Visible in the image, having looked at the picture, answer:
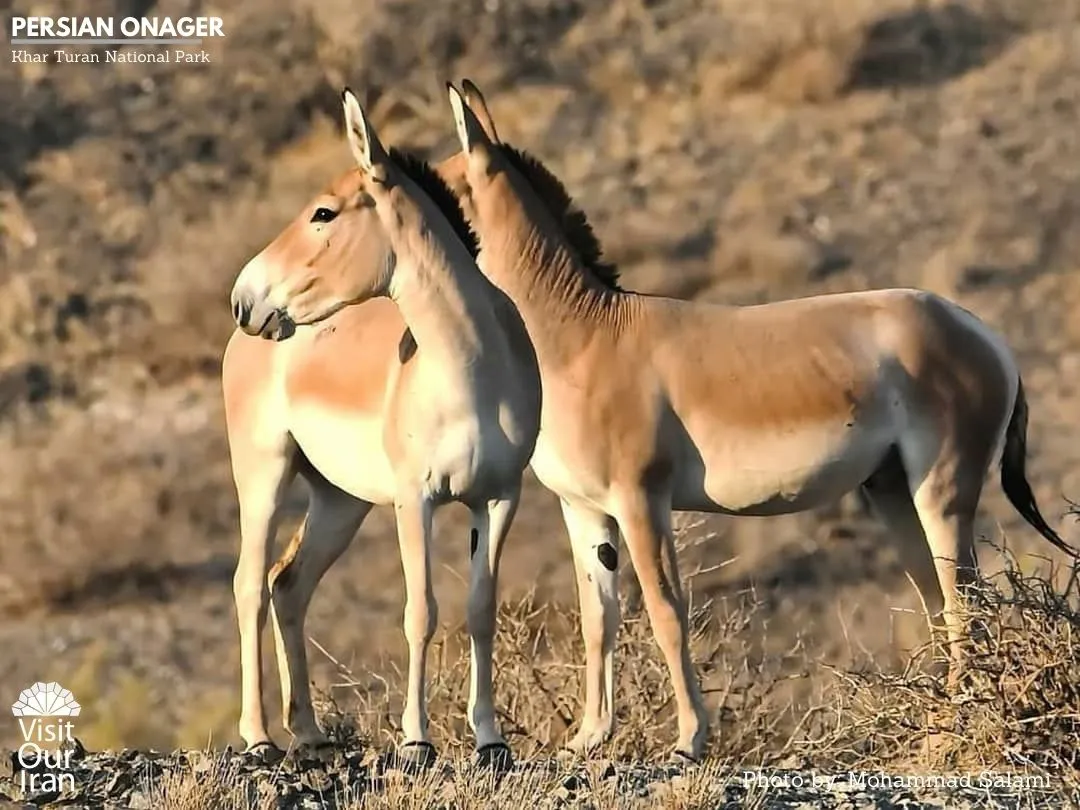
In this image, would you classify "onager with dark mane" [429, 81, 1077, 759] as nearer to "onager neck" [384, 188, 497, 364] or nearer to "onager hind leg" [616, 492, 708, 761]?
"onager hind leg" [616, 492, 708, 761]

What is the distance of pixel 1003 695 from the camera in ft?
23.5

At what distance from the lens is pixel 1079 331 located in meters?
18.2

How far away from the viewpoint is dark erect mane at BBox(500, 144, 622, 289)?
8.92m

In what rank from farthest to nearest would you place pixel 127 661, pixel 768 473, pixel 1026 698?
pixel 127 661, pixel 768 473, pixel 1026 698

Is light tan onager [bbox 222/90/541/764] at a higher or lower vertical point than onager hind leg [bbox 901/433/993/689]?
higher

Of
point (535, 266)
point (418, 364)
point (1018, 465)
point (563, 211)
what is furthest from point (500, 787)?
point (1018, 465)

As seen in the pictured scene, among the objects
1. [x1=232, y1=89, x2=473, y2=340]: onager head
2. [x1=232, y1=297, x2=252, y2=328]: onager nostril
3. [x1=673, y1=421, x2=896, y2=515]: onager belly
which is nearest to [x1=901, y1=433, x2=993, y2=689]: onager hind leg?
[x1=673, y1=421, x2=896, y2=515]: onager belly

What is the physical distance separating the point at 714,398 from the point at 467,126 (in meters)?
1.61

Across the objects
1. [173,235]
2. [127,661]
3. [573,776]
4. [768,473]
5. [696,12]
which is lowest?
[127,661]

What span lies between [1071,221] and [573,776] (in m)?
14.3

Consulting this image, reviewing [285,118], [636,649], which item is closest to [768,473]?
[636,649]

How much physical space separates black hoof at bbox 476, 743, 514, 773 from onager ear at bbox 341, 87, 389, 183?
82.3 inches

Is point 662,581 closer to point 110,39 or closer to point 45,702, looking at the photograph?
point 45,702

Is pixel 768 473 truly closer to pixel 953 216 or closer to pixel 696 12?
pixel 953 216
